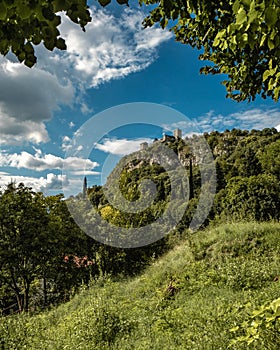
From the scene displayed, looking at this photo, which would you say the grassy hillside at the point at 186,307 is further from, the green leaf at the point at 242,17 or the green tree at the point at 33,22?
the green tree at the point at 33,22

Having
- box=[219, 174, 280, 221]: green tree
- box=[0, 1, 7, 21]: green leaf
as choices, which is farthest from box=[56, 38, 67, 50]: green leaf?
box=[219, 174, 280, 221]: green tree

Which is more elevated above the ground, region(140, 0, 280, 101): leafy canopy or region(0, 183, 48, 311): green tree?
region(140, 0, 280, 101): leafy canopy

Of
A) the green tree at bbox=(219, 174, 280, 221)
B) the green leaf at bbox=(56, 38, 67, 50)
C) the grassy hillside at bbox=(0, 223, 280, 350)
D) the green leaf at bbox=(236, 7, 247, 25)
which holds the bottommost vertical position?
the grassy hillside at bbox=(0, 223, 280, 350)

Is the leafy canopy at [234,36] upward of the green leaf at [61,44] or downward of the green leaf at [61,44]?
upward

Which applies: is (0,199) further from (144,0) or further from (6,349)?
(144,0)

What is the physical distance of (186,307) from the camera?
7020mm

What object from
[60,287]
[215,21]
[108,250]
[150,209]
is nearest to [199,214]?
[150,209]

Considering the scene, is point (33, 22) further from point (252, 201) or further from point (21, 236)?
point (252, 201)

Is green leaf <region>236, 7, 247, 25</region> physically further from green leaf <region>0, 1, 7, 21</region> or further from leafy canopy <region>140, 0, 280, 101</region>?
green leaf <region>0, 1, 7, 21</region>

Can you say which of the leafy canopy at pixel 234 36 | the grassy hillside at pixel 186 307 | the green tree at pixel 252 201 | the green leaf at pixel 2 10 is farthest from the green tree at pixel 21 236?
the green leaf at pixel 2 10

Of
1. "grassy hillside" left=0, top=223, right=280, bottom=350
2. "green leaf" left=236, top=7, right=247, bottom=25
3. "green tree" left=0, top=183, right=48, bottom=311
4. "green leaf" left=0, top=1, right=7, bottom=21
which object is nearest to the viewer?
"green leaf" left=0, top=1, right=7, bottom=21

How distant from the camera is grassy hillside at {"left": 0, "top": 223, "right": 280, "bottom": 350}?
493 centimetres

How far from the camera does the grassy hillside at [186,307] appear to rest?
16.2ft

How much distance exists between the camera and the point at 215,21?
3430mm
